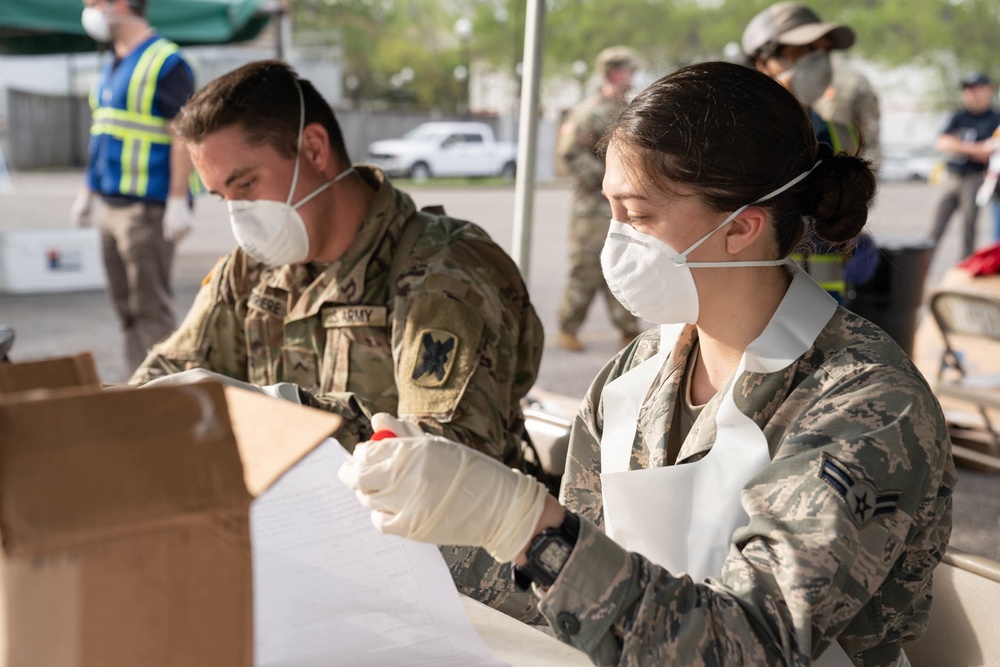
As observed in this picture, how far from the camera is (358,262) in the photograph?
7.13 ft

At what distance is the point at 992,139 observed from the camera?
8195 mm

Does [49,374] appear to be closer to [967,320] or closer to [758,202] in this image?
[758,202]

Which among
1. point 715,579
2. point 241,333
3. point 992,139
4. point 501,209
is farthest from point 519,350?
point 501,209

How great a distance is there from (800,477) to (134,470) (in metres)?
0.73

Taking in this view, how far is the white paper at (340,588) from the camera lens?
3.51ft

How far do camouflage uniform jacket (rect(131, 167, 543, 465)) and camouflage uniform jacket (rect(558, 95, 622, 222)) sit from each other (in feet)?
12.1

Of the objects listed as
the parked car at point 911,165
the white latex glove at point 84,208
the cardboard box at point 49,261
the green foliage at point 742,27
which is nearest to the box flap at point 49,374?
the white latex glove at point 84,208

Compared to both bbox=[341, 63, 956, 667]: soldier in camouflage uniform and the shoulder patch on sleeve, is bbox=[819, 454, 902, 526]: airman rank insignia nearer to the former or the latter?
bbox=[341, 63, 956, 667]: soldier in camouflage uniform

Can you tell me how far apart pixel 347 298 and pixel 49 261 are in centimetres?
614

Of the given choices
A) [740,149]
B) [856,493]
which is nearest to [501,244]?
[740,149]

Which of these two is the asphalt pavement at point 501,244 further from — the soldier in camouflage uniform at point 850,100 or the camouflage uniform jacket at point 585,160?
the camouflage uniform jacket at point 585,160

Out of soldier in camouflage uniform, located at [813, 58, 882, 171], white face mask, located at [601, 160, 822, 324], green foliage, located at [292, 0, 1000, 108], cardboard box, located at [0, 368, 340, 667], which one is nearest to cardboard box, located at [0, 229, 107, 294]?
soldier in camouflage uniform, located at [813, 58, 882, 171]

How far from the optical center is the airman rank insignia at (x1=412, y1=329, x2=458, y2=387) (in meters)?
1.88

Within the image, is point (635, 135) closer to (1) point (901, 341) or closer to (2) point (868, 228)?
(2) point (868, 228)
